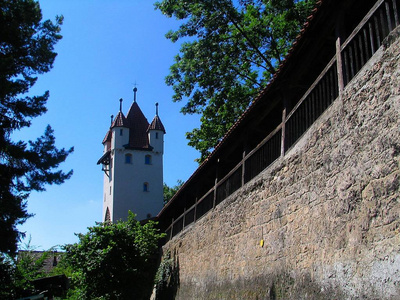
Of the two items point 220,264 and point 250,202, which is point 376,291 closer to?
point 250,202

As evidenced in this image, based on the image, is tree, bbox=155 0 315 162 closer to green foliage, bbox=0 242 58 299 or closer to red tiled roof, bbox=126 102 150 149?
green foliage, bbox=0 242 58 299

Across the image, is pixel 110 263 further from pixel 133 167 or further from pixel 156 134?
pixel 156 134

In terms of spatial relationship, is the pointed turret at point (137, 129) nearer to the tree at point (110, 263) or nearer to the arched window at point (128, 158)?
the arched window at point (128, 158)

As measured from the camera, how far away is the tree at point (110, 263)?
15492mm

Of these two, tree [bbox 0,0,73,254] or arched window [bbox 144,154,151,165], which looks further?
arched window [bbox 144,154,151,165]

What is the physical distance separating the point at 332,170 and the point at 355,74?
1380 millimetres

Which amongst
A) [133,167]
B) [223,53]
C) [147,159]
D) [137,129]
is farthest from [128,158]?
[223,53]

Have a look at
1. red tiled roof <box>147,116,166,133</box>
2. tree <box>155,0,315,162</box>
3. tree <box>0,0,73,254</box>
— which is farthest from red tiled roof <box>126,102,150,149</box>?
tree <box>0,0,73,254</box>

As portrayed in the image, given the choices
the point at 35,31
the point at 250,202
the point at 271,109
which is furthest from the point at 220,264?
the point at 35,31

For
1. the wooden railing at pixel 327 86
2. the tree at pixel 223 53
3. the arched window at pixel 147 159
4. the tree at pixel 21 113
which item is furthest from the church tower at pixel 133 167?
the wooden railing at pixel 327 86

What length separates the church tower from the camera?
44562mm

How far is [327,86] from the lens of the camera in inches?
268

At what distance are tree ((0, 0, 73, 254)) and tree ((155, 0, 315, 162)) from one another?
21.8 ft

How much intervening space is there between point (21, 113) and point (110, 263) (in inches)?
242
